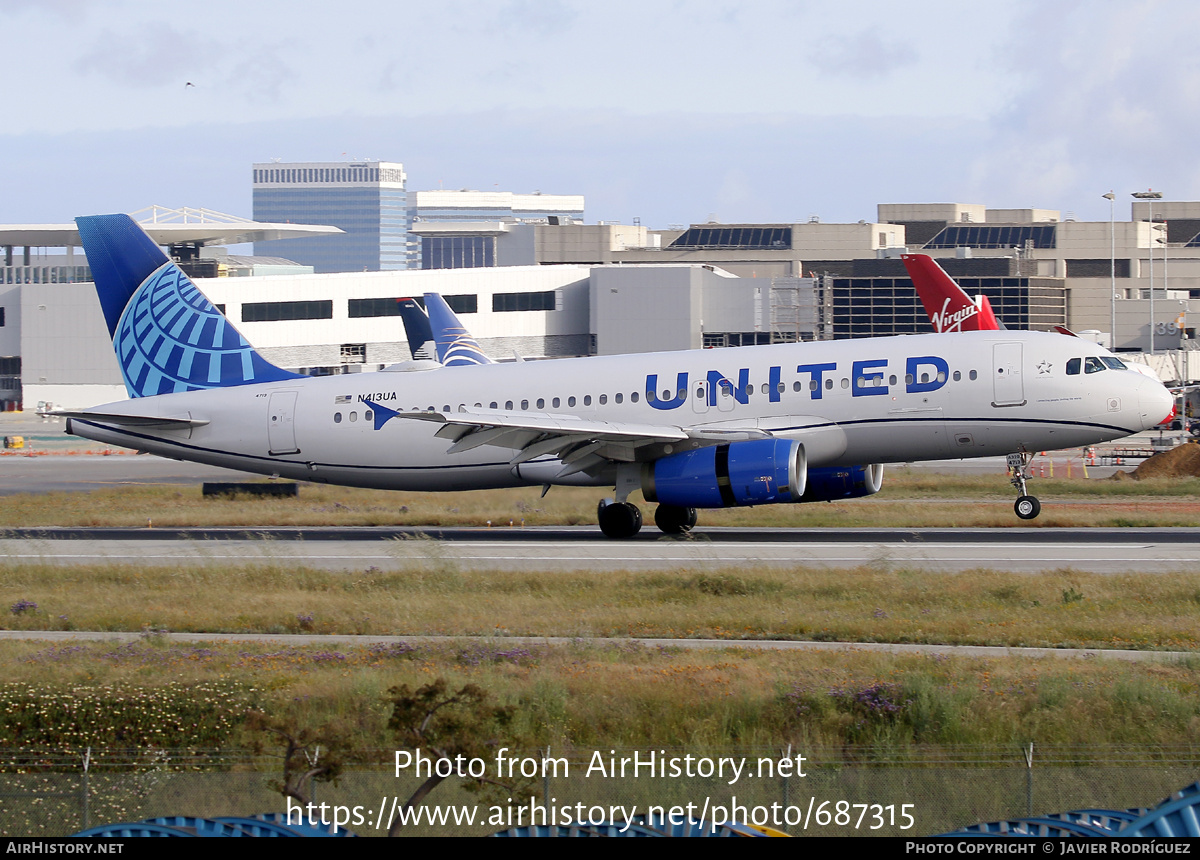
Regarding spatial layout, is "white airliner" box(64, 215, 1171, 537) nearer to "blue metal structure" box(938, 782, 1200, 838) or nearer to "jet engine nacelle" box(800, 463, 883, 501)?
"jet engine nacelle" box(800, 463, 883, 501)

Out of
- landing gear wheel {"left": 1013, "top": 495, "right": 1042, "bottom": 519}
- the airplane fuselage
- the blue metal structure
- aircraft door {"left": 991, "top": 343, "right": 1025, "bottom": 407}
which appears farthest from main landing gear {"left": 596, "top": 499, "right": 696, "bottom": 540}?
the blue metal structure

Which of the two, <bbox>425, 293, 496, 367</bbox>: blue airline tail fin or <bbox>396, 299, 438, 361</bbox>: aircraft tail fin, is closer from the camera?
<bbox>425, 293, 496, 367</bbox>: blue airline tail fin

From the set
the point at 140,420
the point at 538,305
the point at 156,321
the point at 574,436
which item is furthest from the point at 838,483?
the point at 538,305

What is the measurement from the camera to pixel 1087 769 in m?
11.7

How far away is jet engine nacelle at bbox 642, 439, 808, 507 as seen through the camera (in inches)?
1097

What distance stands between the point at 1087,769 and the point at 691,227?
131 meters

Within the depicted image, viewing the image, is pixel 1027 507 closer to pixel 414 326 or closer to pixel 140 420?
pixel 140 420

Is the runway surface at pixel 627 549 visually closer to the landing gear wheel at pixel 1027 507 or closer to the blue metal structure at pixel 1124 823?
the landing gear wheel at pixel 1027 507

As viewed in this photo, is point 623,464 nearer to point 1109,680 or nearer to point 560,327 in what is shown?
point 1109,680

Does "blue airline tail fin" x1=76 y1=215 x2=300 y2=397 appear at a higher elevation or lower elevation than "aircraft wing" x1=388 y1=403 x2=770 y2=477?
higher

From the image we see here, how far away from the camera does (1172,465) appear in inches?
1969

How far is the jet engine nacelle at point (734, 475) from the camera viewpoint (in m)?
27.9

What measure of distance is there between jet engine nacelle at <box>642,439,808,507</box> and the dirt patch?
1022 inches
